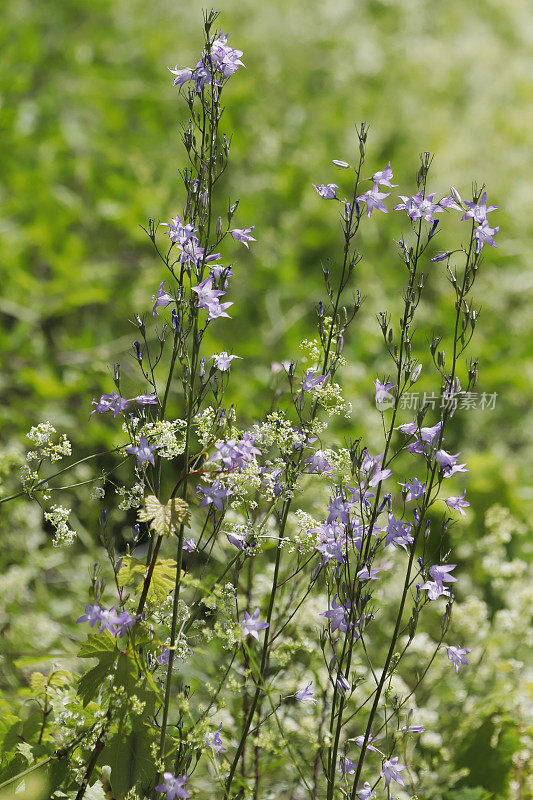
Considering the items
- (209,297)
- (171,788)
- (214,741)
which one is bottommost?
(171,788)

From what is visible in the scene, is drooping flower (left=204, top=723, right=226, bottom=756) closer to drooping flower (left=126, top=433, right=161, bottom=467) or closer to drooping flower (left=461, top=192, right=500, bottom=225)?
drooping flower (left=126, top=433, right=161, bottom=467)

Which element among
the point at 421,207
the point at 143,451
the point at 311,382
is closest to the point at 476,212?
the point at 421,207

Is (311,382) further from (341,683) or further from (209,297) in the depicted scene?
(341,683)

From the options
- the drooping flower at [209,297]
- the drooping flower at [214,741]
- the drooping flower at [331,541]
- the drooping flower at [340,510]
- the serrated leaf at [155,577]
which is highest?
the drooping flower at [209,297]

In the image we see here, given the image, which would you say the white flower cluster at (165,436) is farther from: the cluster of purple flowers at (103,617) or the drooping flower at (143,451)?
the cluster of purple flowers at (103,617)

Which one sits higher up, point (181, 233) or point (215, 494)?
point (181, 233)

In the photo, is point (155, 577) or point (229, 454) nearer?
point (229, 454)

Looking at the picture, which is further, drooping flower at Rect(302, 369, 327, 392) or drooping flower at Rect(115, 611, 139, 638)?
drooping flower at Rect(302, 369, 327, 392)

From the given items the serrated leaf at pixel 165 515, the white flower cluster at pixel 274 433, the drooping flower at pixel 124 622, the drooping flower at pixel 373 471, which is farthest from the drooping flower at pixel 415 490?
the drooping flower at pixel 124 622

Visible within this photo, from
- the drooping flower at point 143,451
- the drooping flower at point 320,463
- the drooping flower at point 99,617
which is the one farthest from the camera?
the drooping flower at point 320,463

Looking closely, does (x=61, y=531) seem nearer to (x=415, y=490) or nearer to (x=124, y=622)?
(x=124, y=622)

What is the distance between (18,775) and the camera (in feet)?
4.30

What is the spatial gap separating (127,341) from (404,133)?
236 cm

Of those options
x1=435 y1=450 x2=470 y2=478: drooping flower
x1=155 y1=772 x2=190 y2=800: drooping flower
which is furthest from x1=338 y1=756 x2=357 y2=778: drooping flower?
x1=435 y1=450 x2=470 y2=478: drooping flower
